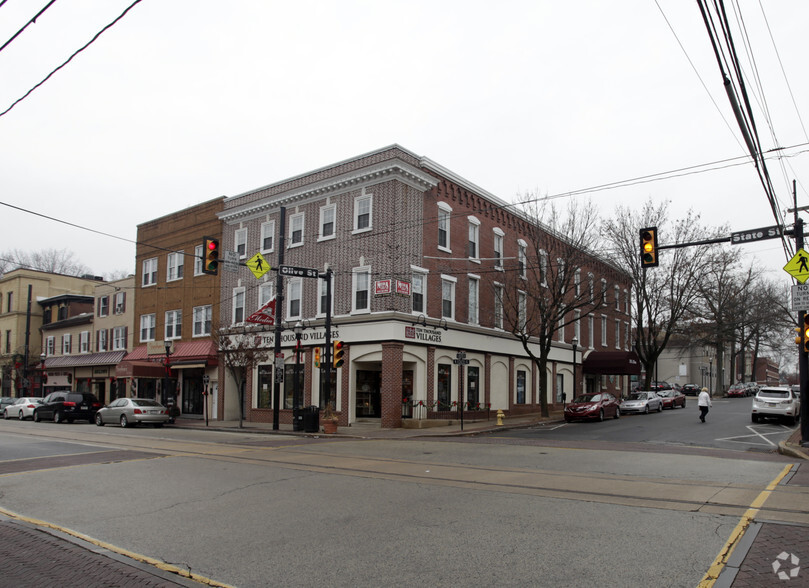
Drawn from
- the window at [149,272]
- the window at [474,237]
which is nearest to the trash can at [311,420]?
the window at [474,237]

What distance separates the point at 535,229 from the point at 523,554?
92.6 ft

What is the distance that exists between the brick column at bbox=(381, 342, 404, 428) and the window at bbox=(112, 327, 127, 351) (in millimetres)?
24748

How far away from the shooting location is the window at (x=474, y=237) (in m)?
32.4

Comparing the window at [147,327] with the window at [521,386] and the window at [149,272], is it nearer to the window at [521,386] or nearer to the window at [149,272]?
the window at [149,272]

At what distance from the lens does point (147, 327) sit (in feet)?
135

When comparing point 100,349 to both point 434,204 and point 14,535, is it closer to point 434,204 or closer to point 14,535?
point 434,204

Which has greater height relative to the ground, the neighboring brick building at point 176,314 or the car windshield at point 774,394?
the neighboring brick building at point 176,314

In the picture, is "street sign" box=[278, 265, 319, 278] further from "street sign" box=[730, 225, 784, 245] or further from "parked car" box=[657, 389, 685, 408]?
"parked car" box=[657, 389, 685, 408]

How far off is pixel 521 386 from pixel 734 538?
30128mm

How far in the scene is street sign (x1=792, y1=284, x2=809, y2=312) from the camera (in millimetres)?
16391

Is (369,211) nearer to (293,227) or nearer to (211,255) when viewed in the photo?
(293,227)

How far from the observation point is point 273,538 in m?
7.35

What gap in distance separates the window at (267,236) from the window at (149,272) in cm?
1148

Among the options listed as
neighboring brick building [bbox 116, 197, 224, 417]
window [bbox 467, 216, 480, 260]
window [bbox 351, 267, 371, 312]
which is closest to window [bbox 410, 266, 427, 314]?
window [bbox 351, 267, 371, 312]
